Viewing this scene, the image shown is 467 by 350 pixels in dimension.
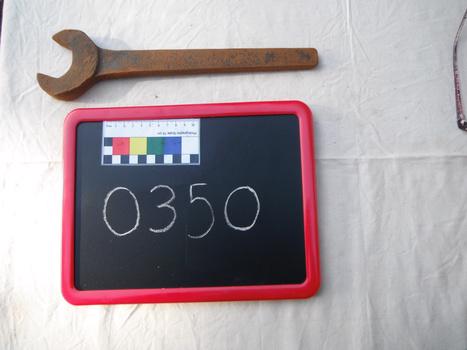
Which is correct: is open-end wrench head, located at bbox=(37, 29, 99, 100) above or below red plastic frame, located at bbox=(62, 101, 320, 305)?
above

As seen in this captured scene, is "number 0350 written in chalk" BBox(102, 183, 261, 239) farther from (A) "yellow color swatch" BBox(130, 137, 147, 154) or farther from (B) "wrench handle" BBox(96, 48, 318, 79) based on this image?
(B) "wrench handle" BBox(96, 48, 318, 79)

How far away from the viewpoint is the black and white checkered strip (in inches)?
21.6

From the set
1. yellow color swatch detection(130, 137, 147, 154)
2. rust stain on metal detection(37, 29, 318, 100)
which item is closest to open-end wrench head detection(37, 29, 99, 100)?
rust stain on metal detection(37, 29, 318, 100)

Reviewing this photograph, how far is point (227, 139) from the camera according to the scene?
21.9 inches

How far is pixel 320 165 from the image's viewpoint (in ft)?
1.87

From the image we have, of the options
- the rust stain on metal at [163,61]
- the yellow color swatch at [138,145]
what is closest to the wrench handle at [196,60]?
the rust stain on metal at [163,61]

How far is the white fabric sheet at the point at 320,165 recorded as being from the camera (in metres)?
0.54

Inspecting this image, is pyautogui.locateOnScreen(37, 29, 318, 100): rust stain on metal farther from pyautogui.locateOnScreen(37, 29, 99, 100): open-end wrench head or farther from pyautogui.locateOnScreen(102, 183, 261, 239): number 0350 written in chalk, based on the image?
pyautogui.locateOnScreen(102, 183, 261, 239): number 0350 written in chalk

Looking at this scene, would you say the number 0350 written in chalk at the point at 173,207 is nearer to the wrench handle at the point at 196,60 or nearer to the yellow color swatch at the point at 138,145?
the yellow color swatch at the point at 138,145

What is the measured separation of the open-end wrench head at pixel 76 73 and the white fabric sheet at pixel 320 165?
3 cm

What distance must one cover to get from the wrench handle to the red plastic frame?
0.07 m

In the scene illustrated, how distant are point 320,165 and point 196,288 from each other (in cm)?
31

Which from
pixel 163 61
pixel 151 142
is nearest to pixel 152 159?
pixel 151 142

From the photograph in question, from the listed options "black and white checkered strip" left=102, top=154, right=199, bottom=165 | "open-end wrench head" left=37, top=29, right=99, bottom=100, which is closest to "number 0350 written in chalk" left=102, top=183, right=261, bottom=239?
"black and white checkered strip" left=102, top=154, right=199, bottom=165
